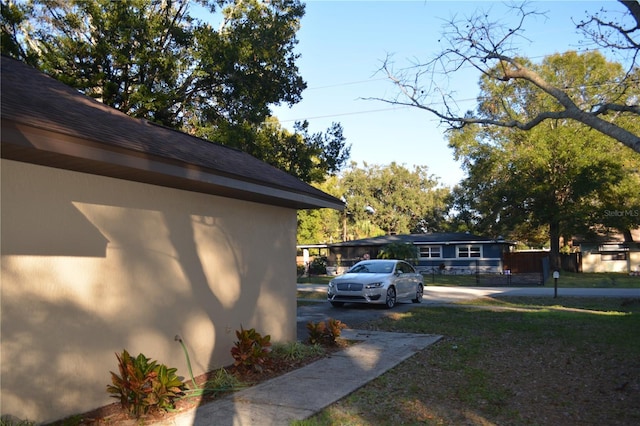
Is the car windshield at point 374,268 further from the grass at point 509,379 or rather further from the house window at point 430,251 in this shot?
the house window at point 430,251

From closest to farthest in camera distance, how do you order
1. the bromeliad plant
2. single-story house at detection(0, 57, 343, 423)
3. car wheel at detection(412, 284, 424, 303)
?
single-story house at detection(0, 57, 343, 423)
the bromeliad plant
car wheel at detection(412, 284, 424, 303)

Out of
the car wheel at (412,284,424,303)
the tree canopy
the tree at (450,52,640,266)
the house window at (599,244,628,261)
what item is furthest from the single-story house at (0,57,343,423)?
the tree canopy

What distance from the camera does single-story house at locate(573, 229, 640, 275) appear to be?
42.0m

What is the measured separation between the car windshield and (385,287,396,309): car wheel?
2.09ft

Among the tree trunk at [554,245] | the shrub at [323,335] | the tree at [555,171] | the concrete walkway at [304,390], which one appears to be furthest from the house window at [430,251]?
the shrub at [323,335]

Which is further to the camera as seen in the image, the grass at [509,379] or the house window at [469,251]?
the house window at [469,251]

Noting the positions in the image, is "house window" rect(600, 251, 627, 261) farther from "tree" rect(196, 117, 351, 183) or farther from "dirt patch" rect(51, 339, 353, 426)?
"dirt patch" rect(51, 339, 353, 426)

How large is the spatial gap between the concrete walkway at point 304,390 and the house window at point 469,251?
1306 inches

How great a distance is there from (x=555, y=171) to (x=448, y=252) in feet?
33.5

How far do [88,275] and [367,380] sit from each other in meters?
3.75

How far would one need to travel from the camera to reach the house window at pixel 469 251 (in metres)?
41.2

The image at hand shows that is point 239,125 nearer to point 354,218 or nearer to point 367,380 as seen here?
point 367,380

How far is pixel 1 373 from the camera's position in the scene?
4.71 meters

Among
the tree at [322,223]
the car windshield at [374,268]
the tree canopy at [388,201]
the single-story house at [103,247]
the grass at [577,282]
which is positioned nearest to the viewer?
the single-story house at [103,247]
